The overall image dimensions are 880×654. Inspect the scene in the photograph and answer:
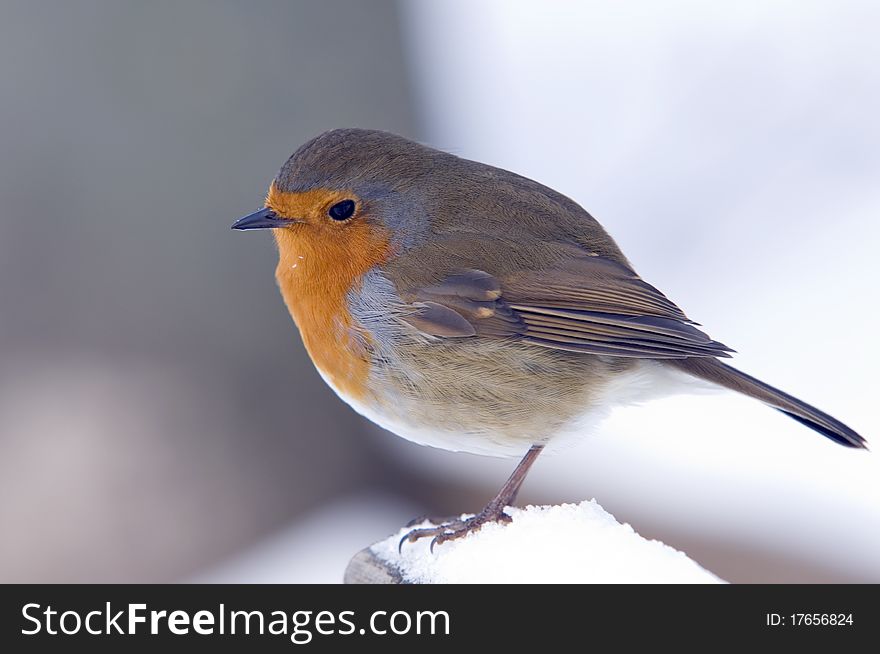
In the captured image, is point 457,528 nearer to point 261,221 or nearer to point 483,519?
point 483,519

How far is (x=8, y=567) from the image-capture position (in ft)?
13.6

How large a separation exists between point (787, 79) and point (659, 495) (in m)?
2.02

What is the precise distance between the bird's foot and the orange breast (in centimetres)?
33

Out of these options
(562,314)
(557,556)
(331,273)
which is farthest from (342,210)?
(557,556)

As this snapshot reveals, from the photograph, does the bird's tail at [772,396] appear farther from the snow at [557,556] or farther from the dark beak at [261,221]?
the dark beak at [261,221]

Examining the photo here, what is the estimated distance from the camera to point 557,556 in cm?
187

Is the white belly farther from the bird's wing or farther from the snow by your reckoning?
the snow

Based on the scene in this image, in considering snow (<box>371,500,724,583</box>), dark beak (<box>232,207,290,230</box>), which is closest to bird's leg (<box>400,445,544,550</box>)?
snow (<box>371,500,724,583</box>)

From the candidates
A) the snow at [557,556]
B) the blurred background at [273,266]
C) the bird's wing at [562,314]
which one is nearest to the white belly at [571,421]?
the bird's wing at [562,314]

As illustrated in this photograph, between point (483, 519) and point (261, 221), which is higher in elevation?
point (261, 221)

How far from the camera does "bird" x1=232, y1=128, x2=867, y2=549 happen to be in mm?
2336

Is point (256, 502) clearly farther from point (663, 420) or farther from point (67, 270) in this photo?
point (663, 420)

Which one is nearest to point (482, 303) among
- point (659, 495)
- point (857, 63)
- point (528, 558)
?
point (528, 558)

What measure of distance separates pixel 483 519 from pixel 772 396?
0.71 m
